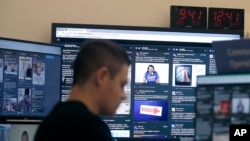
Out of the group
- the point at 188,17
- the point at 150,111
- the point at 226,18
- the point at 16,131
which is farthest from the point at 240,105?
the point at 226,18

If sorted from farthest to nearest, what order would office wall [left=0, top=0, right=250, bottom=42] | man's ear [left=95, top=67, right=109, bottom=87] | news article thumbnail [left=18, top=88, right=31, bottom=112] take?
office wall [left=0, top=0, right=250, bottom=42], news article thumbnail [left=18, top=88, right=31, bottom=112], man's ear [left=95, top=67, right=109, bottom=87]

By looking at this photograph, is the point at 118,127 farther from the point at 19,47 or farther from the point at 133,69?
the point at 19,47

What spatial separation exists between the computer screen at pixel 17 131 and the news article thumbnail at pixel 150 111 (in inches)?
31.8

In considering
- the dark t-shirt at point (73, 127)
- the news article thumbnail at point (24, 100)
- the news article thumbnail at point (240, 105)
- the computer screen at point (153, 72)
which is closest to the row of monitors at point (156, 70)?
the computer screen at point (153, 72)

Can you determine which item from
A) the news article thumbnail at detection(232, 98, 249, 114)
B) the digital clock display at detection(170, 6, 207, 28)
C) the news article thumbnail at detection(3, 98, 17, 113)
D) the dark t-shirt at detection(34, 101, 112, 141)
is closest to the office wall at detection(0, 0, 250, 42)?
the digital clock display at detection(170, 6, 207, 28)

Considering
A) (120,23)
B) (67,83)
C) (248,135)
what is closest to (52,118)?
(248,135)

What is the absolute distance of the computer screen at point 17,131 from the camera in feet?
10.3

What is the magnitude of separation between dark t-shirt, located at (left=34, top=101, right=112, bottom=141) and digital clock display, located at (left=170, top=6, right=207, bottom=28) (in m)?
2.38

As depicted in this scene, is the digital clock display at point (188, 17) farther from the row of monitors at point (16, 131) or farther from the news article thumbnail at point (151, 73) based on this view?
the row of monitors at point (16, 131)

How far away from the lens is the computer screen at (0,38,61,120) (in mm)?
3207

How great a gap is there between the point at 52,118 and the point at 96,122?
0.14 metres

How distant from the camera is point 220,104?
164 cm

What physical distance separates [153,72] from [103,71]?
2.04m

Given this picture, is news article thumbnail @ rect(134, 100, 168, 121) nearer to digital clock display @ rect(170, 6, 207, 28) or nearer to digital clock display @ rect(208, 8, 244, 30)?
digital clock display @ rect(170, 6, 207, 28)
